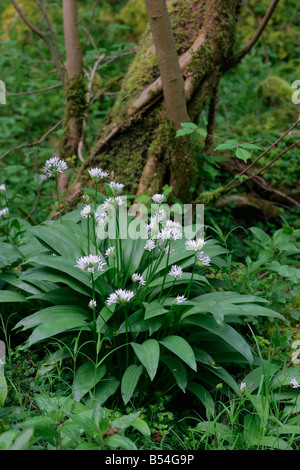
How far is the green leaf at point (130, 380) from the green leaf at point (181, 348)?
6.5 inches

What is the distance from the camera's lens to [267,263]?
248 centimetres

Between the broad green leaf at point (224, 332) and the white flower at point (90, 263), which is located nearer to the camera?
the white flower at point (90, 263)

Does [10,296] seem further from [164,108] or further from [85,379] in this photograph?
[164,108]

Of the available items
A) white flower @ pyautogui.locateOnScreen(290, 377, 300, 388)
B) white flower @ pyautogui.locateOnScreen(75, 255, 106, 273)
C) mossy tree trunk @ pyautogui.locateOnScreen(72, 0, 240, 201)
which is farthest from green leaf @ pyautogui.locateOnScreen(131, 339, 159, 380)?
mossy tree trunk @ pyautogui.locateOnScreen(72, 0, 240, 201)

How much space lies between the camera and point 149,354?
67.9 inches

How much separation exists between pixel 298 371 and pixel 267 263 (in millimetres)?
672

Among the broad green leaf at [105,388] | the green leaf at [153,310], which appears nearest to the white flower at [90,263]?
the green leaf at [153,310]

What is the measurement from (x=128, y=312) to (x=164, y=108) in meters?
1.59

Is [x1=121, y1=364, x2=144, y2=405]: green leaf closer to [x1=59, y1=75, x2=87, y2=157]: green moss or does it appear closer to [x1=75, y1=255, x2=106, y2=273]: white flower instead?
[x1=75, y1=255, x2=106, y2=273]: white flower

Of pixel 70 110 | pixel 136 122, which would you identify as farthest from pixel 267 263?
pixel 70 110

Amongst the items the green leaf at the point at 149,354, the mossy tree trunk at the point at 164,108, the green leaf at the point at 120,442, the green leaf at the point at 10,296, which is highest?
the mossy tree trunk at the point at 164,108

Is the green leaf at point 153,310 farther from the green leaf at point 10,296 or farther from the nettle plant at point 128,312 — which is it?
the green leaf at point 10,296

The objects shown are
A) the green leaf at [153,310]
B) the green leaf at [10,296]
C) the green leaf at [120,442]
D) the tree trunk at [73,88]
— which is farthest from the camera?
the tree trunk at [73,88]

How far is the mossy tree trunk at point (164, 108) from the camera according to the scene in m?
3.00
